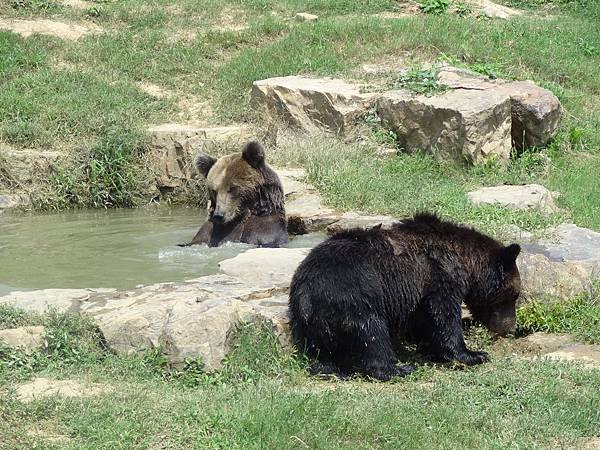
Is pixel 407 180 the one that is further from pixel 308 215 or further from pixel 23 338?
pixel 23 338

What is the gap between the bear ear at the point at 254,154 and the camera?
10016mm

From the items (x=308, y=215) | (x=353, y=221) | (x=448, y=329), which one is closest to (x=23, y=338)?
(x=448, y=329)

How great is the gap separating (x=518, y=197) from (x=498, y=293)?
3751 mm

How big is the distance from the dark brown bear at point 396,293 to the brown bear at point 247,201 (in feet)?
9.30

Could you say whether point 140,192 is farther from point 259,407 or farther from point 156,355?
point 259,407

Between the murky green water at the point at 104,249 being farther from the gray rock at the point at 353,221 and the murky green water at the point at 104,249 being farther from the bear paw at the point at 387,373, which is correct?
the bear paw at the point at 387,373

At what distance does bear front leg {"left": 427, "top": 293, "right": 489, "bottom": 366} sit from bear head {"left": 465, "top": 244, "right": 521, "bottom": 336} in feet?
1.10

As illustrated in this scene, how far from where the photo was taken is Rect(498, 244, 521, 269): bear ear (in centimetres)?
739

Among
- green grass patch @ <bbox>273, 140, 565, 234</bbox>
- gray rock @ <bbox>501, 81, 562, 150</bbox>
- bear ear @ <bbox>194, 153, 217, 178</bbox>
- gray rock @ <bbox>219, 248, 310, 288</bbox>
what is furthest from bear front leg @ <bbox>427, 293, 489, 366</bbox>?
gray rock @ <bbox>501, 81, 562, 150</bbox>

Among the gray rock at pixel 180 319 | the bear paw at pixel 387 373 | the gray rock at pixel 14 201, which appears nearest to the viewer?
the gray rock at pixel 180 319

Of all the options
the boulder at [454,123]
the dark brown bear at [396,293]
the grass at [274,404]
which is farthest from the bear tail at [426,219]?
the boulder at [454,123]

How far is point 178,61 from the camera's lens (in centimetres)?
1733

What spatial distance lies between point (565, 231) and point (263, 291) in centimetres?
353

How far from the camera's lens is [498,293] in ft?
24.8
